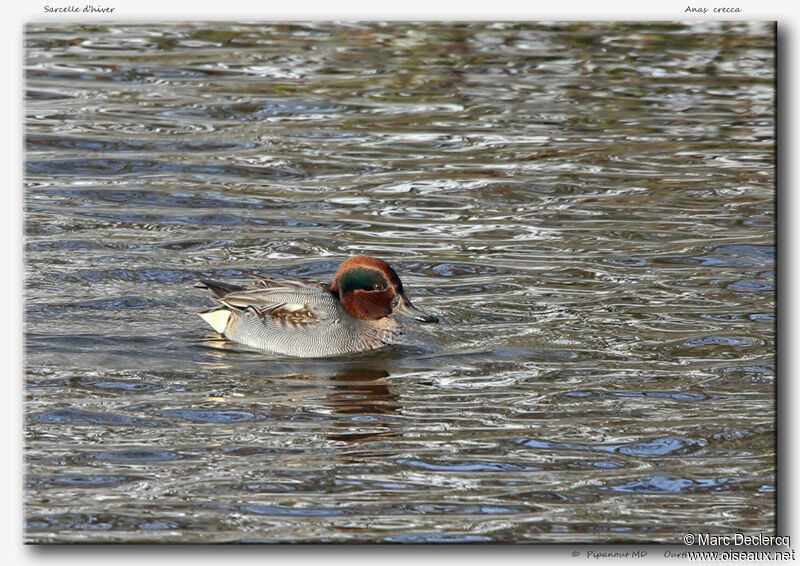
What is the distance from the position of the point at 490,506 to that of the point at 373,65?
672 cm

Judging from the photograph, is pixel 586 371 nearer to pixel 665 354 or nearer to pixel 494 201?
pixel 665 354

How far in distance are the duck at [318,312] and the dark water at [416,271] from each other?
181 mm

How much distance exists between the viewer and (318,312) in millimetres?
10438

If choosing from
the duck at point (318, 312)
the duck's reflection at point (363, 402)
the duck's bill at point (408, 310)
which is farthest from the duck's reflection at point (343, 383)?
the duck's bill at point (408, 310)

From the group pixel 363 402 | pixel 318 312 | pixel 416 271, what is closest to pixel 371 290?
pixel 318 312

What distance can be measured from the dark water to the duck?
7.1 inches

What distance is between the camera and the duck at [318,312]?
10.4 m

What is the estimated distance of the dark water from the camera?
7883mm

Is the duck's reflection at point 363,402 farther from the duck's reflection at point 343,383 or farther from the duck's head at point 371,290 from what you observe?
the duck's head at point 371,290

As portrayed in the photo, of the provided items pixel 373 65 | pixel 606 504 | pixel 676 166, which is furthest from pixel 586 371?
pixel 373 65

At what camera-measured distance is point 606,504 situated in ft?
25.5

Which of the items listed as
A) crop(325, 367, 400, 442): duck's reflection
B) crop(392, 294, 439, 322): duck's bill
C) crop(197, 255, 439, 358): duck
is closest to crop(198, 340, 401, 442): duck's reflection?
crop(325, 367, 400, 442): duck's reflection

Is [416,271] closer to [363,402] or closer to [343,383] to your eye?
[343,383]

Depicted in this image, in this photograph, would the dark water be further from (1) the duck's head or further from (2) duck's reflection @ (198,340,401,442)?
(1) the duck's head
